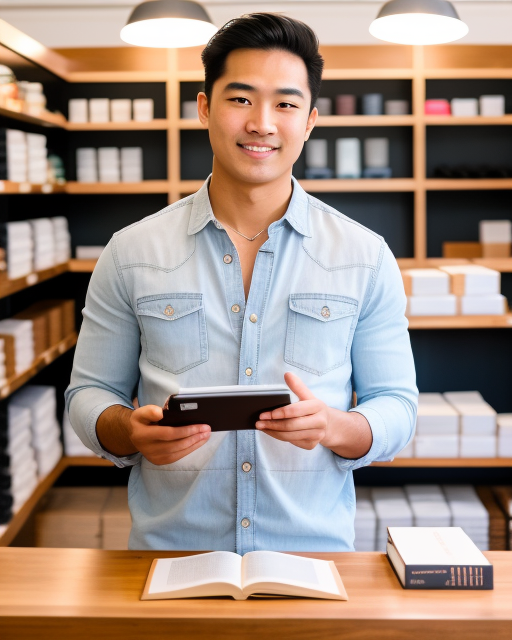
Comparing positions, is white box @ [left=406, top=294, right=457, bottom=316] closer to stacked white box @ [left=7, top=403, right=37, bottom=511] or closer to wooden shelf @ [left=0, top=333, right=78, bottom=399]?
wooden shelf @ [left=0, top=333, right=78, bottom=399]

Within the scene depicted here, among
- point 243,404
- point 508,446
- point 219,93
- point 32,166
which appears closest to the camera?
point 243,404

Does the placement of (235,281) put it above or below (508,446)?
above

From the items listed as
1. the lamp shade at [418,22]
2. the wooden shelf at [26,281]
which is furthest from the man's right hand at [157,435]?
the lamp shade at [418,22]

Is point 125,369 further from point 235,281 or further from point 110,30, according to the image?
point 110,30

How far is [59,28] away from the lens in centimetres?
462

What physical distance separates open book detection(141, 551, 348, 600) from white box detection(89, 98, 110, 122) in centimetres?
321

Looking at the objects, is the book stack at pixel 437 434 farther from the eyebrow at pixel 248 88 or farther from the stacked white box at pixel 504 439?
the eyebrow at pixel 248 88

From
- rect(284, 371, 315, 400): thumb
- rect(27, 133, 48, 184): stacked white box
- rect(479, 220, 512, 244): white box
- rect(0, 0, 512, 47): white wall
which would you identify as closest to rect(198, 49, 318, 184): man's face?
rect(284, 371, 315, 400): thumb

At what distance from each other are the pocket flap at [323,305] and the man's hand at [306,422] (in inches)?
8.7

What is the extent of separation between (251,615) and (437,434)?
8.90 feet

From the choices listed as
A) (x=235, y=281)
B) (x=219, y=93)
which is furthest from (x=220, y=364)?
(x=219, y=93)

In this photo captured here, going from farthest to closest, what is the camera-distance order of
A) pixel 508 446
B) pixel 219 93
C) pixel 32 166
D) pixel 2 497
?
pixel 508 446 → pixel 32 166 → pixel 2 497 → pixel 219 93

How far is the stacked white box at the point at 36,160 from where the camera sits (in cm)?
350

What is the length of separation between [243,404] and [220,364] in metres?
0.32
